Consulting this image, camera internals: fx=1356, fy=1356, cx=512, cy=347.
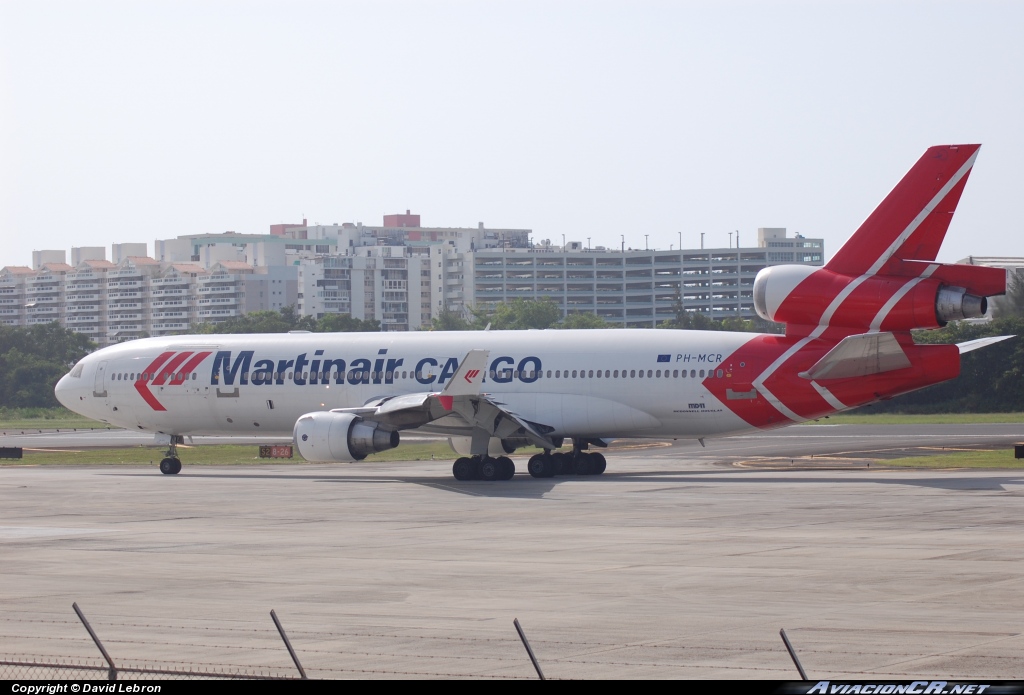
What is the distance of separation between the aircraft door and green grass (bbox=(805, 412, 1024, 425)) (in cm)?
3510

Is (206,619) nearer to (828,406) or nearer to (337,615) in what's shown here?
(337,615)

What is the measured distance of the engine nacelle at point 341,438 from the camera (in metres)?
36.4

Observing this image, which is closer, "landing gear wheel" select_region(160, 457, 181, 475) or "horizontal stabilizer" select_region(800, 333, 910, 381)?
"horizontal stabilizer" select_region(800, 333, 910, 381)

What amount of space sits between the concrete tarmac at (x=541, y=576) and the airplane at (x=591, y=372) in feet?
6.52

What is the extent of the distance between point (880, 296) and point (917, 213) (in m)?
2.22

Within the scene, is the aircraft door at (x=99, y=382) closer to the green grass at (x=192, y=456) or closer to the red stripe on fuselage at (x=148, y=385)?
the red stripe on fuselage at (x=148, y=385)

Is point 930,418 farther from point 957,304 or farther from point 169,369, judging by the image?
point 169,369

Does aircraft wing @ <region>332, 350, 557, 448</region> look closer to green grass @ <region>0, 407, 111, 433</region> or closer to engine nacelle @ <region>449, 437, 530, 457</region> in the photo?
engine nacelle @ <region>449, 437, 530, 457</region>

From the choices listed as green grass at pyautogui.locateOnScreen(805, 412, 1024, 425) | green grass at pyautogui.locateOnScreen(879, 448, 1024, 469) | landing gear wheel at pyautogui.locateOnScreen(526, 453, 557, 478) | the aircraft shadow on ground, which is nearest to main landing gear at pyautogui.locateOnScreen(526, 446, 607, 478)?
landing gear wheel at pyautogui.locateOnScreen(526, 453, 557, 478)

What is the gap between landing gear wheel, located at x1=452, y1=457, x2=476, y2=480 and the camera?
3691 centimetres

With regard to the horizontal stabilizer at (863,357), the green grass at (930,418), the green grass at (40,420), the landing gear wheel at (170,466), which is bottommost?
the green grass at (40,420)

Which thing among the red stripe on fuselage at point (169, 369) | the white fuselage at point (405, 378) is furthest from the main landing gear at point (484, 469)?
the red stripe on fuselage at point (169, 369)

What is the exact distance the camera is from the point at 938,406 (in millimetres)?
76875

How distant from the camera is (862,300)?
33.8m
